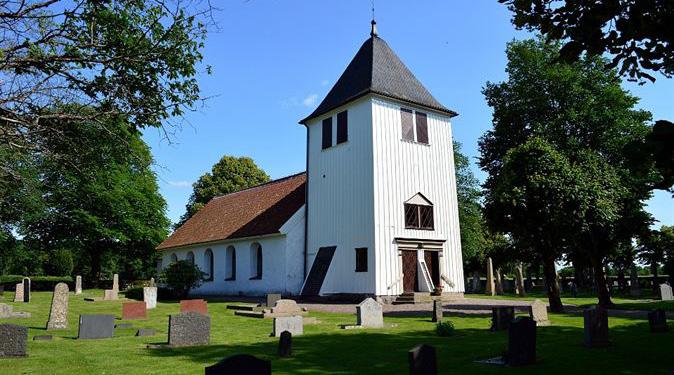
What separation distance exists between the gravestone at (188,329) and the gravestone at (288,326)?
2.01 metres

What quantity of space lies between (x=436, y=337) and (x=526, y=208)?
813 cm

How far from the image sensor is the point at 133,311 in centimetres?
1927

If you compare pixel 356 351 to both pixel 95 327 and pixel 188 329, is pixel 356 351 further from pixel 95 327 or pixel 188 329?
pixel 95 327

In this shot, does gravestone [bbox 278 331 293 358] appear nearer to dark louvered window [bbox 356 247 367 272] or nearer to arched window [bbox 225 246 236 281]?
dark louvered window [bbox 356 247 367 272]

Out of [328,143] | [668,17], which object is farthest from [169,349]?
[328,143]

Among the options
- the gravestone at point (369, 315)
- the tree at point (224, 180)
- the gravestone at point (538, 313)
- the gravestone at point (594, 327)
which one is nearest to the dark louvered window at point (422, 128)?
the gravestone at point (538, 313)

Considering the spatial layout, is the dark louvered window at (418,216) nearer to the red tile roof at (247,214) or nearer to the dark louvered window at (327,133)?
the dark louvered window at (327,133)

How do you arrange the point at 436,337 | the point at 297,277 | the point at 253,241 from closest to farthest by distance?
the point at 436,337 → the point at 297,277 → the point at 253,241

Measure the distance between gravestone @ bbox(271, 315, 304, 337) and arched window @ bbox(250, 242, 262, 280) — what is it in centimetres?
1799

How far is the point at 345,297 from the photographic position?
85.6 ft

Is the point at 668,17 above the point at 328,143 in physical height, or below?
below

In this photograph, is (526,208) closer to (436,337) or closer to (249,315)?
(436,337)

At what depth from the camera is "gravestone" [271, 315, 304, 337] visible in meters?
13.8

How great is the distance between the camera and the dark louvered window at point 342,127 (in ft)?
92.0
